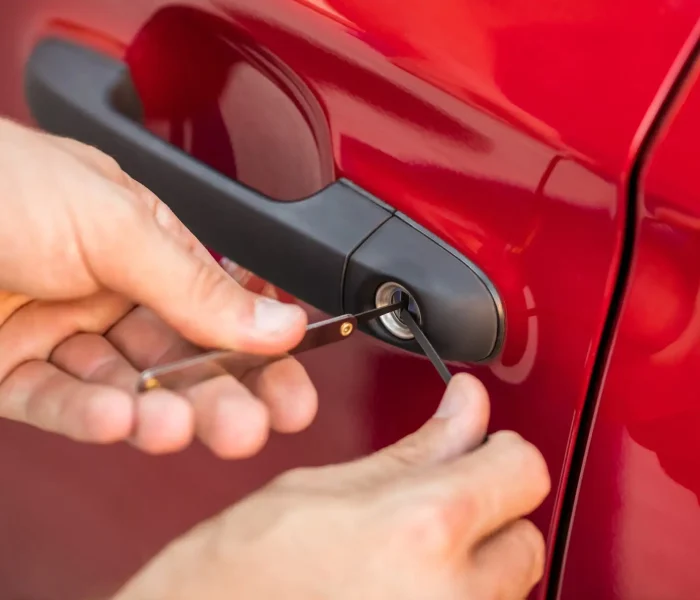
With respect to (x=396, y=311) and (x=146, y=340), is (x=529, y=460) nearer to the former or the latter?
(x=396, y=311)

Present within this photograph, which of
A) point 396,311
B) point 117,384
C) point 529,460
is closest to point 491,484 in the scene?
point 529,460

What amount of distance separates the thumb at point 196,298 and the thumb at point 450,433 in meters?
0.10

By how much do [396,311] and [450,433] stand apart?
0.35 feet

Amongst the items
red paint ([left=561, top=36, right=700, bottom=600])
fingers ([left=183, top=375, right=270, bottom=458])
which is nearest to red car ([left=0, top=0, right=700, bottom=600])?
red paint ([left=561, top=36, right=700, bottom=600])

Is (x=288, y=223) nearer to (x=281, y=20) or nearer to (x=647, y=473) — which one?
(x=281, y=20)

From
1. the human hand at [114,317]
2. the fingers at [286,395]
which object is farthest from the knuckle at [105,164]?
the fingers at [286,395]

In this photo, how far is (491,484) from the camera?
44 centimetres

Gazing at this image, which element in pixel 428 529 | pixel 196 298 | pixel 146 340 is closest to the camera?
pixel 428 529

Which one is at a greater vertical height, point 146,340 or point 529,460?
point 529,460

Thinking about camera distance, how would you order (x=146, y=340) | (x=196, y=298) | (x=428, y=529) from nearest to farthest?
(x=428, y=529) → (x=196, y=298) → (x=146, y=340)

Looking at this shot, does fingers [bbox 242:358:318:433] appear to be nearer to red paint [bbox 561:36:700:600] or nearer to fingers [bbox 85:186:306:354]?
fingers [bbox 85:186:306:354]

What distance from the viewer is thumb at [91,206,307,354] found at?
0.50 metres

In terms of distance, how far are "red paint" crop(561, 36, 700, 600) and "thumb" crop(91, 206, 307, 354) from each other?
0.21 m

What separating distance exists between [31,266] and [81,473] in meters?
0.32
